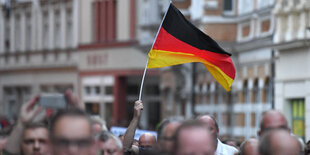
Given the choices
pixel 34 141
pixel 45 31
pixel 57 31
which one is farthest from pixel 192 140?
pixel 45 31

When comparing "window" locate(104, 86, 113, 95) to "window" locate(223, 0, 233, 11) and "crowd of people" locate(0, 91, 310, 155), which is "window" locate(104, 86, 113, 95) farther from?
"crowd of people" locate(0, 91, 310, 155)

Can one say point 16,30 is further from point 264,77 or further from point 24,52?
point 264,77

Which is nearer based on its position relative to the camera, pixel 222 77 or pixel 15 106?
pixel 222 77

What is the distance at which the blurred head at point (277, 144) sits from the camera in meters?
6.27

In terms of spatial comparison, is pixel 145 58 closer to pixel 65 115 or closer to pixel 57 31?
pixel 57 31

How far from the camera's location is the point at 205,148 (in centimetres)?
574

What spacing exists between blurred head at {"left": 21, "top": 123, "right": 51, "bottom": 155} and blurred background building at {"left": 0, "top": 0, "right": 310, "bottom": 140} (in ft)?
46.1

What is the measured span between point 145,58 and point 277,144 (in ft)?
110

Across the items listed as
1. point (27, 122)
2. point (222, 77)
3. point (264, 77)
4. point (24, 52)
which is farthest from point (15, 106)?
point (27, 122)

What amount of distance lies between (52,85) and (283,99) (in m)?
25.5

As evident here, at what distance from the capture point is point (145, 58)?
39.8m

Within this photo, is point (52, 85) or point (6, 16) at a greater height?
point (6, 16)

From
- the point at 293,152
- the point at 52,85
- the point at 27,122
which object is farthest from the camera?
the point at 52,85

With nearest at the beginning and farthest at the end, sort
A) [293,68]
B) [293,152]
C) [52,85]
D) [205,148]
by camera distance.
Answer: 1. [205,148]
2. [293,152]
3. [293,68]
4. [52,85]
